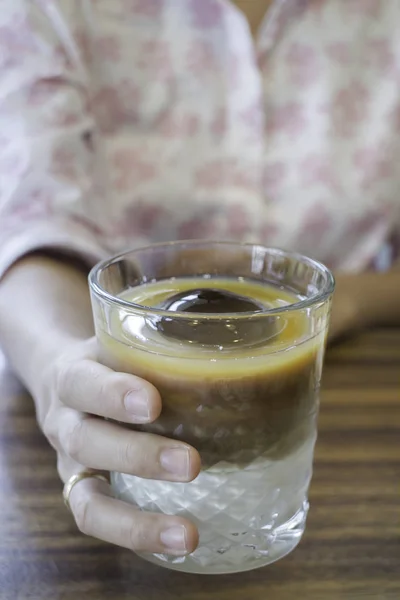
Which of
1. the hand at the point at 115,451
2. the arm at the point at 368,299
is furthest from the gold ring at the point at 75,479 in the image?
the arm at the point at 368,299

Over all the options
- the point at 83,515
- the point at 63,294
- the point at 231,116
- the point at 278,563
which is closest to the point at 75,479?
the point at 83,515

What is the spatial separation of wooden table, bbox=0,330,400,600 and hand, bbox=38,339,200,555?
25 millimetres

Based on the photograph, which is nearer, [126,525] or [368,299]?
[126,525]

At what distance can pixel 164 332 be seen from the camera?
1.11 ft

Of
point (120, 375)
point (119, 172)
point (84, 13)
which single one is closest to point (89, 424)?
point (120, 375)

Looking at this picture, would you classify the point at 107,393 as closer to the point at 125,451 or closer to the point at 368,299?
the point at 125,451

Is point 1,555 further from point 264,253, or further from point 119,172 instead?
point 119,172

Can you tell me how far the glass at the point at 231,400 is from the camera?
0.33 m

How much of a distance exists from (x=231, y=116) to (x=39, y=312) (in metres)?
0.55

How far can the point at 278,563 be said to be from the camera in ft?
1.25

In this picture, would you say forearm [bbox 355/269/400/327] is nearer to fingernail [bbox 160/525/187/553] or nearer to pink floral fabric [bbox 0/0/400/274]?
pink floral fabric [bbox 0/0/400/274]

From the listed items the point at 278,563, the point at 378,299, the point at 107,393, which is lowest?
the point at 378,299

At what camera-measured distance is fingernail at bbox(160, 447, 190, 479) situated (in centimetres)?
33

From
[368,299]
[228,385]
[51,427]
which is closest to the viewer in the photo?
[228,385]
